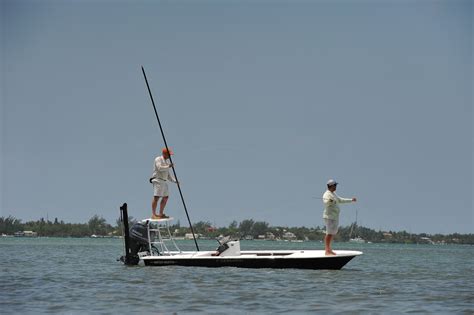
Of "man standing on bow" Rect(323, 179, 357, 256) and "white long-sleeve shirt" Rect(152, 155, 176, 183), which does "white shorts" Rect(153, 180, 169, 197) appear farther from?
"man standing on bow" Rect(323, 179, 357, 256)

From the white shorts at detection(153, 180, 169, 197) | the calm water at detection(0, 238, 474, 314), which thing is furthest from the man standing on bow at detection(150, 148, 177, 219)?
the calm water at detection(0, 238, 474, 314)

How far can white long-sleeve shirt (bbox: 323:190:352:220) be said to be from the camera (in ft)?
76.5

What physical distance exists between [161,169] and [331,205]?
4978mm

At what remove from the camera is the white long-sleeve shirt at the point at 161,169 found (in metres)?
25.0

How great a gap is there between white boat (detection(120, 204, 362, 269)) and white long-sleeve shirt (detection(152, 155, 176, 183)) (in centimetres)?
119

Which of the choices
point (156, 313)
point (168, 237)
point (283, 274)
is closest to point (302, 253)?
point (283, 274)

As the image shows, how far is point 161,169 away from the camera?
985 inches

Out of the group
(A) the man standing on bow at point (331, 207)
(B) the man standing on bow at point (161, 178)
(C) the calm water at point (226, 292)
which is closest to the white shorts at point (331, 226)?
(A) the man standing on bow at point (331, 207)

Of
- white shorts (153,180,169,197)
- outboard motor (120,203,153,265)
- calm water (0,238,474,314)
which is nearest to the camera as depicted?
calm water (0,238,474,314)

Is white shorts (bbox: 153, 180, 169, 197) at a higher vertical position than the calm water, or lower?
higher

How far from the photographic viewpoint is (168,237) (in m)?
26.0

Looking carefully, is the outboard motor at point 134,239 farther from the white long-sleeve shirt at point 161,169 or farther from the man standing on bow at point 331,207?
the man standing on bow at point 331,207

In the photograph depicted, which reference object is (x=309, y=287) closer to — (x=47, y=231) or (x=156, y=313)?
(x=156, y=313)

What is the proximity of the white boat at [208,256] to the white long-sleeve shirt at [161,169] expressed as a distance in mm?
1194
